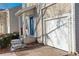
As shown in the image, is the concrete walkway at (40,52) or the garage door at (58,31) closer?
the concrete walkway at (40,52)

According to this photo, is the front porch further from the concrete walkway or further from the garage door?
the garage door

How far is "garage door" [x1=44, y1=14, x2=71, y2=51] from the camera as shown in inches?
209

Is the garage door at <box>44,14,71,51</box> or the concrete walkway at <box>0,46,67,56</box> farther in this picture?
the garage door at <box>44,14,71,51</box>

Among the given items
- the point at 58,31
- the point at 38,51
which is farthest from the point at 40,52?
the point at 58,31

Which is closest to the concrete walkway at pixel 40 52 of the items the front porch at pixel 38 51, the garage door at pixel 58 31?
the front porch at pixel 38 51

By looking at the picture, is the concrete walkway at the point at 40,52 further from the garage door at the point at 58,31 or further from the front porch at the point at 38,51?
the garage door at the point at 58,31

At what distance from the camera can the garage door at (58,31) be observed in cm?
530

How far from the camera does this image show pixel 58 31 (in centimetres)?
535

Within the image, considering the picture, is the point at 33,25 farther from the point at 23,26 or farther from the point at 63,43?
the point at 63,43

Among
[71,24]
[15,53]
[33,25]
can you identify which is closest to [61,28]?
[71,24]

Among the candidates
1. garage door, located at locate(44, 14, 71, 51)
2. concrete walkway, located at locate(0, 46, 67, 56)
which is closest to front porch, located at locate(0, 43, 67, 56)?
concrete walkway, located at locate(0, 46, 67, 56)

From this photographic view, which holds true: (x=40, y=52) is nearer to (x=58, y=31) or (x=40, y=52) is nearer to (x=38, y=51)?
(x=38, y=51)

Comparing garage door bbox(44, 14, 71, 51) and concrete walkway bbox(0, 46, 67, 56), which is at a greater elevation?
garage door bbox(44, 14, 71, 51)

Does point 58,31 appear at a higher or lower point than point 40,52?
higher
